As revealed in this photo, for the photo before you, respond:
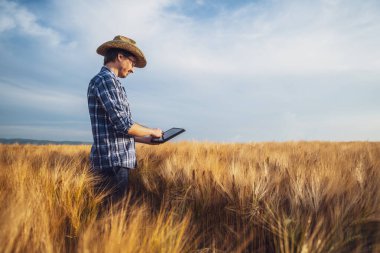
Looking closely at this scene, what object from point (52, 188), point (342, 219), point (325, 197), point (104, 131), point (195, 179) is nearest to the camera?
point (342, 219)

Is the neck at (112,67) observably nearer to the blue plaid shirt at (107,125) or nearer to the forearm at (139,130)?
the blue plaid shirt at (107,125)

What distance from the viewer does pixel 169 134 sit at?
104 inches

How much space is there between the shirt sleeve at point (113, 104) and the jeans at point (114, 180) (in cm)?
40

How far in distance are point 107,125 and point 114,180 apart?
49 cm

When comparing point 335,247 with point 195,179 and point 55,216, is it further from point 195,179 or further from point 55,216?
point 55,216

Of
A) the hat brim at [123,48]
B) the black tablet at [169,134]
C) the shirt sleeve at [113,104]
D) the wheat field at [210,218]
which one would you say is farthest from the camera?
the hat brim at [123,48]

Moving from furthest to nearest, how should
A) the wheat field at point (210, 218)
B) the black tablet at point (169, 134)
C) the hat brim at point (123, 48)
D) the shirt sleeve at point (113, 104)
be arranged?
the hat brim at point (123, 48) < the black tablet at point (169, 134) < the shirt sleeve at point (113, 104) < the wheat field at point (210, 218)

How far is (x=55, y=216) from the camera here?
1421 millimetres

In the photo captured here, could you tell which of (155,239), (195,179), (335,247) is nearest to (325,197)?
(335,247)

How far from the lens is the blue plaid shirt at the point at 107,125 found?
2.45 meters

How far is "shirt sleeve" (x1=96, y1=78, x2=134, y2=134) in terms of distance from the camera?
2391 millimetres

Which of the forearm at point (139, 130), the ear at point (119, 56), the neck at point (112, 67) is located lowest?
the forearm at point (139, 130)

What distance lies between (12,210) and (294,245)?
1.05m

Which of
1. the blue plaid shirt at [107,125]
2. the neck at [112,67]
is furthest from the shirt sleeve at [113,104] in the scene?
the neck at [112,67]
